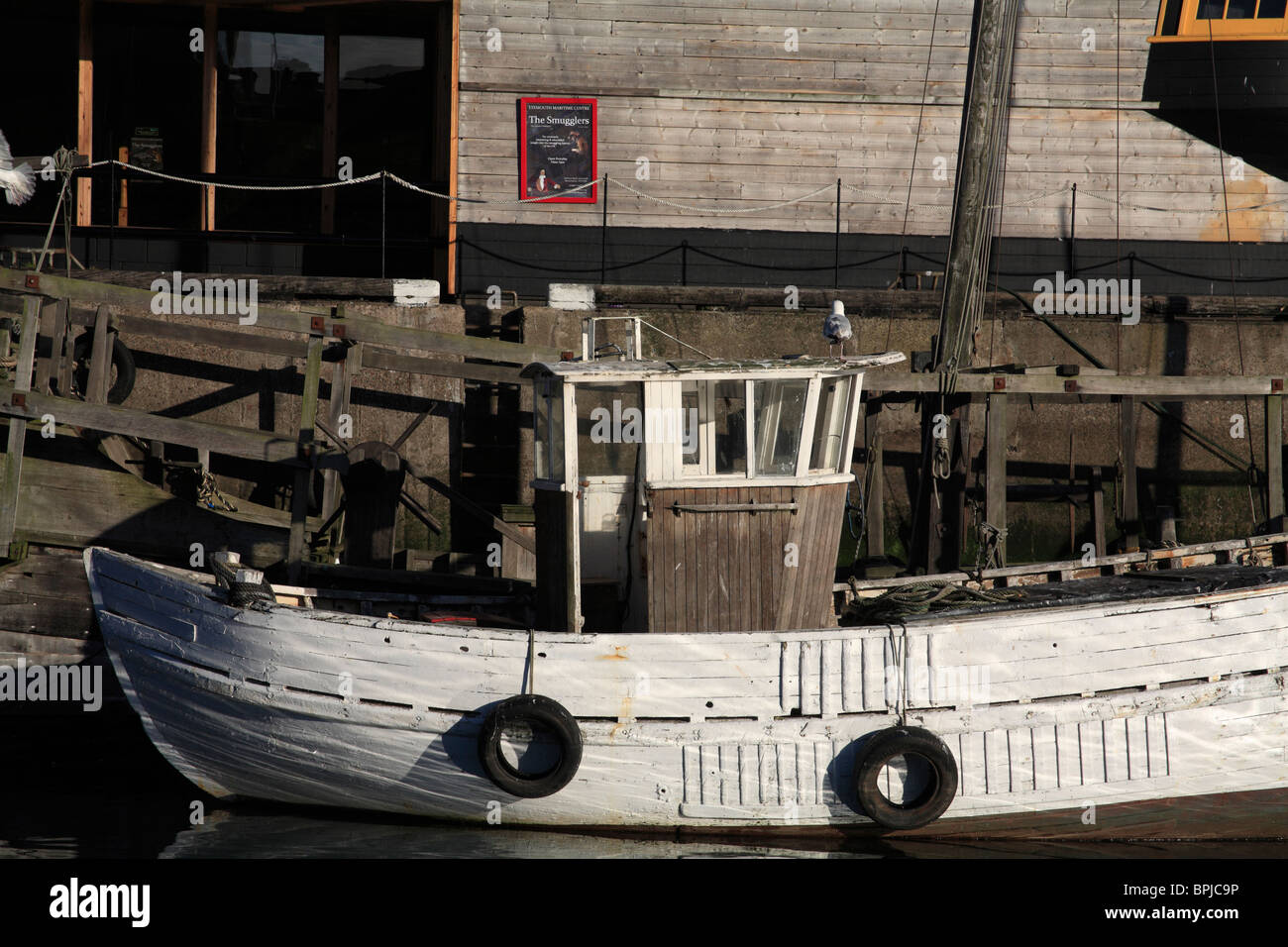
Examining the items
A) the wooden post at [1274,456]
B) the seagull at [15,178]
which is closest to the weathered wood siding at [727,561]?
the wooden post at [1274,456]

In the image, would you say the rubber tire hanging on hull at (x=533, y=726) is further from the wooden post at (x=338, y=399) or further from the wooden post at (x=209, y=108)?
the wooden post at (x=209, y=108)

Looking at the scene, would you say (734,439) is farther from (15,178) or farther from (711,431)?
(15,178)

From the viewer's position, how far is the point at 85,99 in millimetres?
14852

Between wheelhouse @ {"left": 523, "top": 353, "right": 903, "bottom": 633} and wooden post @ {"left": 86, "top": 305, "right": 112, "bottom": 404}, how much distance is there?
17.6ft

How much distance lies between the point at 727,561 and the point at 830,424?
1.22 metres

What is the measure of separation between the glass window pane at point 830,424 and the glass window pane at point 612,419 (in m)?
1.05

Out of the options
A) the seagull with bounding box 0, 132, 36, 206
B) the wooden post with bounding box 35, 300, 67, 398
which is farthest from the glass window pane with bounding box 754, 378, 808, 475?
the seagull with bounding box 0, 132, 36, 206

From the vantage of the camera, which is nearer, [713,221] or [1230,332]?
[1230,332]

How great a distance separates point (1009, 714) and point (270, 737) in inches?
200

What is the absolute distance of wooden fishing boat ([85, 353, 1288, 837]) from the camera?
815cm

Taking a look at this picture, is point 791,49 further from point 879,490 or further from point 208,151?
point 208,151

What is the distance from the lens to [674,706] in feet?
26.7

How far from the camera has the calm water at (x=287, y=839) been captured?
8039mm

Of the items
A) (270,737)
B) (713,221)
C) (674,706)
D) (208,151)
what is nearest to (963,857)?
(674,706)
